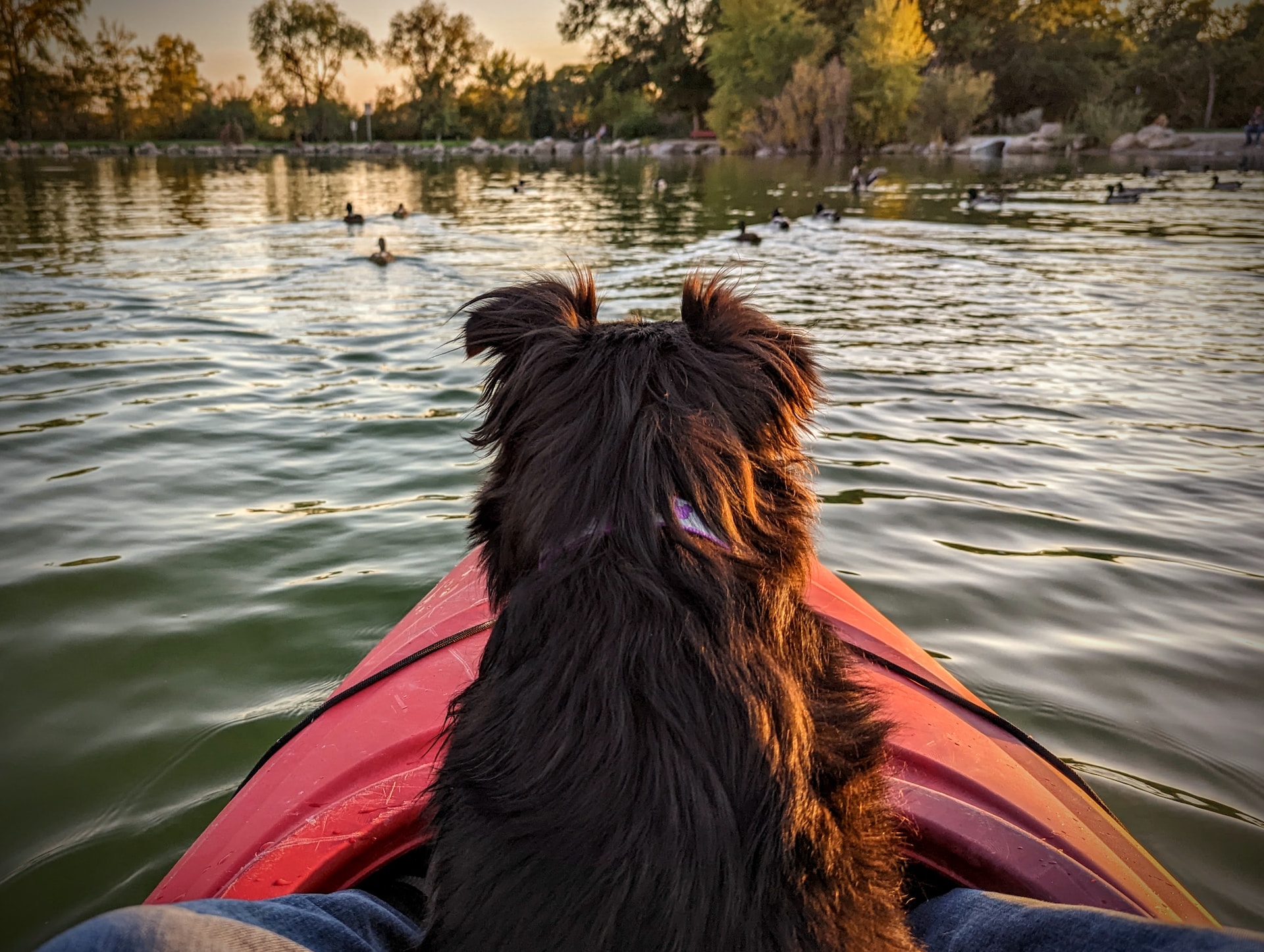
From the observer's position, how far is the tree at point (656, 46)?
71.8 meters

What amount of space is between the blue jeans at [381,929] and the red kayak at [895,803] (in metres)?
0.25

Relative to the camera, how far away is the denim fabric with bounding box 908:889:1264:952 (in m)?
1.04

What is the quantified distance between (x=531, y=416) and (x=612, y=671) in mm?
502

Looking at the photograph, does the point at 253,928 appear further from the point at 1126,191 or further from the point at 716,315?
the point at 1126,191

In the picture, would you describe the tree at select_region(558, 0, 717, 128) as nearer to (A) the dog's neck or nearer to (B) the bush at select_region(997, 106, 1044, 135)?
(B) the bush at select_region(997, 106, 1044, 135)

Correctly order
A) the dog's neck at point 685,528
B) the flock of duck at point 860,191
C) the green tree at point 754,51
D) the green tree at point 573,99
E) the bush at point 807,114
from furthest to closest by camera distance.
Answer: the green tree at point 573,99, the green tree at point 754,51, the bush at point 807,114, the flock of duck at point 860,191, the dog's neck at point 685,528

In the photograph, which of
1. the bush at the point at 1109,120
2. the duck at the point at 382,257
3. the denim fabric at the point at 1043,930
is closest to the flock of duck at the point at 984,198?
the duck at the point at 382,257

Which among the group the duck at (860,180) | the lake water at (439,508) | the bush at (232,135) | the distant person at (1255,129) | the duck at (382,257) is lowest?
the lake water at (439,508)

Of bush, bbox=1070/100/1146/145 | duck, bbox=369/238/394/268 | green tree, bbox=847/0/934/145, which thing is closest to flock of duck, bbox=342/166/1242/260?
duck, bbox=369/238/394/268

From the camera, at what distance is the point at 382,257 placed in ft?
46.7

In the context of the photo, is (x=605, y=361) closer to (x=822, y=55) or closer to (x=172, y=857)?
(x=172, y=857)

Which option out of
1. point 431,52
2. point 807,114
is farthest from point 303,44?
point 807,114

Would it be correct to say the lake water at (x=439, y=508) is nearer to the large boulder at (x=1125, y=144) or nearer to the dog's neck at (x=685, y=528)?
the dog's neck at (x=685, y=528)

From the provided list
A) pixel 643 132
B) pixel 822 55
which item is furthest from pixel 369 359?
pixel 643 132
